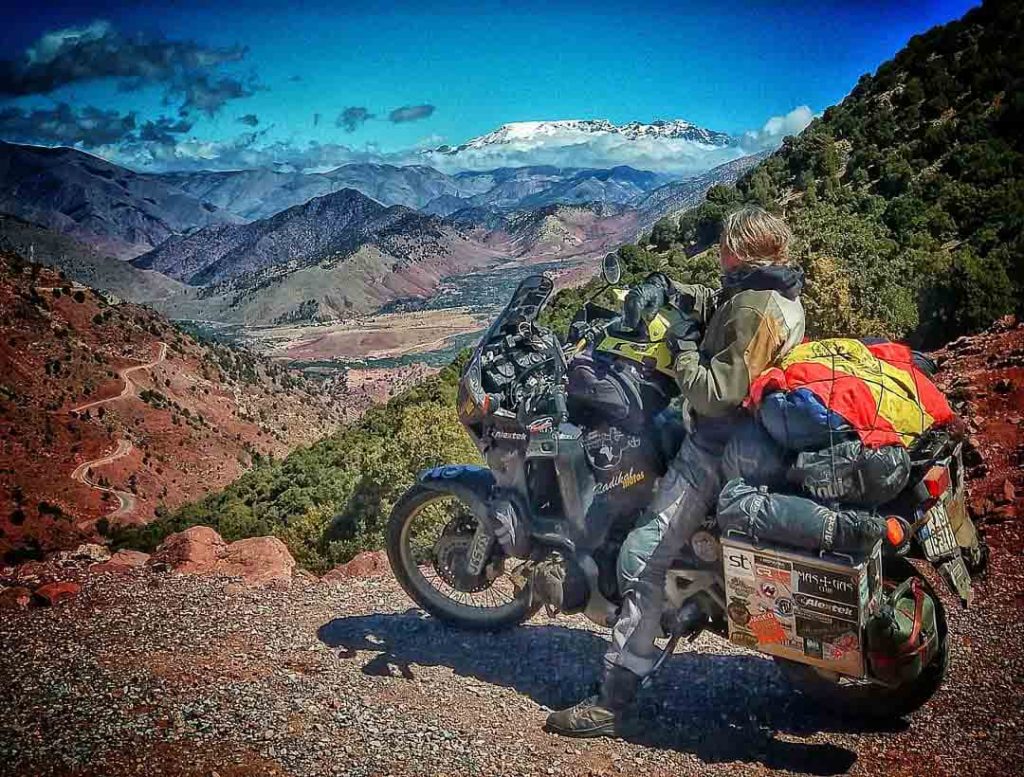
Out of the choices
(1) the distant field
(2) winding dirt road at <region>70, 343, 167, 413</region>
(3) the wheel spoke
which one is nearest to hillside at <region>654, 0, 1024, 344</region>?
(3) the wheel spoke

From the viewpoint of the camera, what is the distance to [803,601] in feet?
13.6

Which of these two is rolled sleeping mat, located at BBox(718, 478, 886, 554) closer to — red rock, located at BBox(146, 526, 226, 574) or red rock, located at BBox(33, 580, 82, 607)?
red rock, located at BBox(146, 526, 226, 574)

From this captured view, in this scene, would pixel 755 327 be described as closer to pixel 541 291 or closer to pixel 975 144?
pixel 541 291

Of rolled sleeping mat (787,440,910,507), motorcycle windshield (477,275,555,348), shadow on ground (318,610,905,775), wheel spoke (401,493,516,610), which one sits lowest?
shadow on ground (318,610,905,775)

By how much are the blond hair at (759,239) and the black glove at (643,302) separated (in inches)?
18.3

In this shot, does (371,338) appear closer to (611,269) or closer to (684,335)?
(611,269)

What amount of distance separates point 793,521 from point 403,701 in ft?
8.86

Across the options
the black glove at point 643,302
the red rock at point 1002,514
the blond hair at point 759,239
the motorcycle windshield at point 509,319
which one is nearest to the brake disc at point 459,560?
the motorcycle windshield at point 509,319

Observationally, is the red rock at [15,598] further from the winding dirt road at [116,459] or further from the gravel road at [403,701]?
the winding dirt road at [116,459]

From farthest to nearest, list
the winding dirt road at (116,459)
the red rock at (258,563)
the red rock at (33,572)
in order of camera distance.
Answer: the winding dirt road at (116,459) < the red rock at (33,572) < the red rock at (258,563)

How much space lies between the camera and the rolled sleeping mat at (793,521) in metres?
3.92

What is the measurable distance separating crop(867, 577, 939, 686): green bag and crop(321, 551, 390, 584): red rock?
15.4ft

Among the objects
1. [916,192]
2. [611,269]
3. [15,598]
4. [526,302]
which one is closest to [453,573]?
[526,302]

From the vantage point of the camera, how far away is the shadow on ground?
15.5 ft
